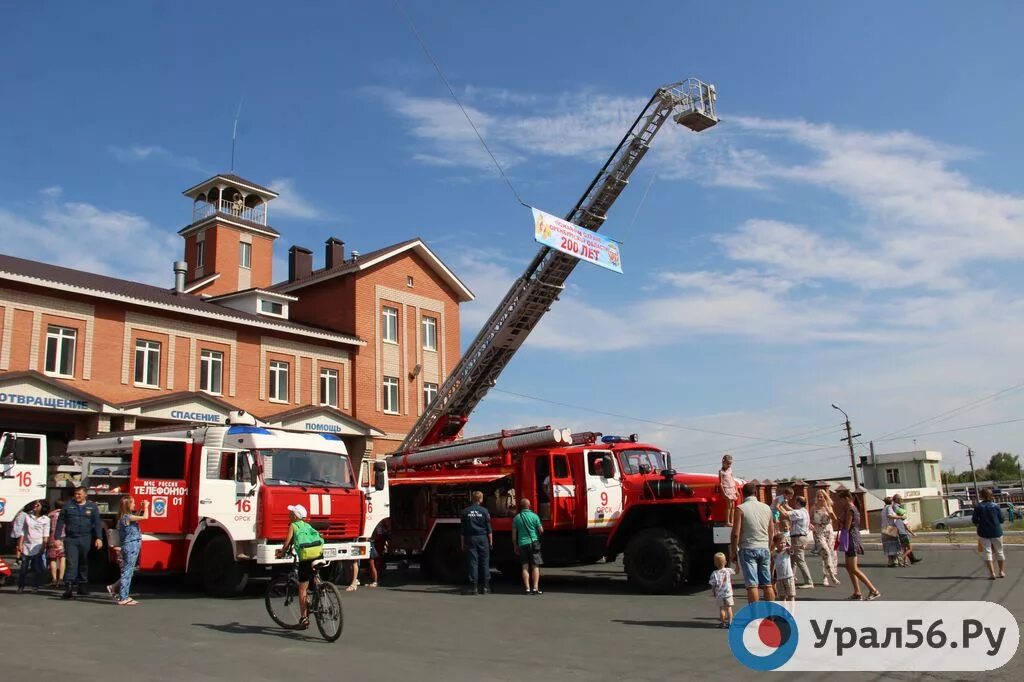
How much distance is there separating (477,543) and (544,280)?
620cm

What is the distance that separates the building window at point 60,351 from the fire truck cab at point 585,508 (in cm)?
1425

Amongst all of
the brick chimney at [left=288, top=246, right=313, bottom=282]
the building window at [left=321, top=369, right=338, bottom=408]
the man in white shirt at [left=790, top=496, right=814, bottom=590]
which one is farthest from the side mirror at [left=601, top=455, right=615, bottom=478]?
the brick chimney at [left=288, top=246, right=313, bottom=282]

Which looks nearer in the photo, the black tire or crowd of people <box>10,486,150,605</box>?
the black tire

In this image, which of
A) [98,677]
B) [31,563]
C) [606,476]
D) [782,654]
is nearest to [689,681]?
[782,654]

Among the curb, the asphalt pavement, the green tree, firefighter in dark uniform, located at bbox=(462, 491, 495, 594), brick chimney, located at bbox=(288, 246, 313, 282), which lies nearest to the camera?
the asphalt pavement

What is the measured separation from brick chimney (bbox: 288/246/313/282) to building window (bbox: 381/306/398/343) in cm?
609

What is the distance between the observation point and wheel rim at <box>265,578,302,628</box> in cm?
985

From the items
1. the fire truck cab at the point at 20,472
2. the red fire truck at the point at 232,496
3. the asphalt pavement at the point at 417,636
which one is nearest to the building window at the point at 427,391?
the fire truck cab at the point at 20,472

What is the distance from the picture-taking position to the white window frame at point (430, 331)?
38.2 m

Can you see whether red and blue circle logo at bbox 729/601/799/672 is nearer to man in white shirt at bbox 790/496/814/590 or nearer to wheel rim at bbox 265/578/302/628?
man in white shirt at bbox 790/496/814/590

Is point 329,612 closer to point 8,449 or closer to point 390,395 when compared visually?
point 8,449

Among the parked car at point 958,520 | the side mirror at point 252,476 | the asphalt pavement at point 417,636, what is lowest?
the parked car at point 958,520

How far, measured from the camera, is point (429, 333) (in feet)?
126

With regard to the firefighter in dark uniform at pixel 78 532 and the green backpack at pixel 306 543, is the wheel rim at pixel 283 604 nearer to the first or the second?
the green backpack at pixel 306 543
